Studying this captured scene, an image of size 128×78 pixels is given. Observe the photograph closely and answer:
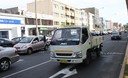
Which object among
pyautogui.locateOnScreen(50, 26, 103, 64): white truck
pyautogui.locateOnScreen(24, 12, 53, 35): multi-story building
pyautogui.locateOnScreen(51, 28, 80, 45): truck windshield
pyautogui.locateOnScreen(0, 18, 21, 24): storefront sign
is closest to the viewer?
pyautogui.locateOnScreen(50, 26, 103, 64): white truck

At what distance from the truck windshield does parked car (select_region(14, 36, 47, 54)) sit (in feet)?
25.3

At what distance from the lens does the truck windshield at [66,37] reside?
10211mm

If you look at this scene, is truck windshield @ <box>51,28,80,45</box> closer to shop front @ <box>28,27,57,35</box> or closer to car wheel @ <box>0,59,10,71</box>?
car wheel @ <box>0,59,10,71</box>

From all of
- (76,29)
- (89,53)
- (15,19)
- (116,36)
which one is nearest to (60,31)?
(76,29)

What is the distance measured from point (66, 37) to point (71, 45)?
68cm

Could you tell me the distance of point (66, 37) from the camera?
1062 centimetres

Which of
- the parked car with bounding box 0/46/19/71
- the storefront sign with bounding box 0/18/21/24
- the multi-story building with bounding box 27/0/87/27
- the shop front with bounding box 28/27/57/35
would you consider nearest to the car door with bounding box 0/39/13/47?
the parked car with bounding box 0/46/19/71

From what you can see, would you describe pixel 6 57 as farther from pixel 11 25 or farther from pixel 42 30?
pixel 42 30

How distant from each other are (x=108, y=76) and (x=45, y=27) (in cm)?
4848

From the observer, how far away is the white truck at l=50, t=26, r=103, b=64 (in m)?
10.1

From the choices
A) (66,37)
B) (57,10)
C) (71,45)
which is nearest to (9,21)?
(57,10)

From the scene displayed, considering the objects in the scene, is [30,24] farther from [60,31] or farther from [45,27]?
[60,31]

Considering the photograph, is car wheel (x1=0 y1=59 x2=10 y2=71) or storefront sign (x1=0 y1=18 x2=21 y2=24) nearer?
car wheel (x1=0 y1=59 x2=10 y2=71)

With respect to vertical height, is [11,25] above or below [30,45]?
above
